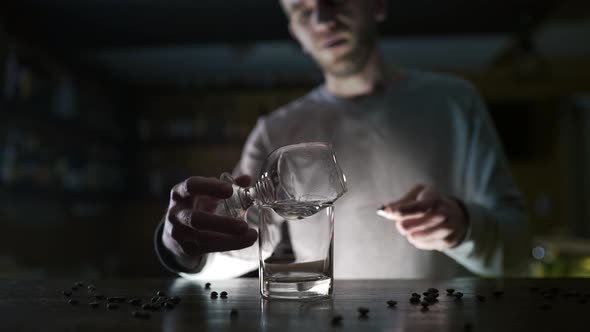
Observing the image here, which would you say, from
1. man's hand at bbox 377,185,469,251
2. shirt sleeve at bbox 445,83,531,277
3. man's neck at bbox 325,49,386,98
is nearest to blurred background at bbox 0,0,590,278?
shirt sleeve at bbox 445,83,531,277

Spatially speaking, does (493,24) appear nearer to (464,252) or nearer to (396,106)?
(396,106)

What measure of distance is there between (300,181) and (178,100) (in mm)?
4917

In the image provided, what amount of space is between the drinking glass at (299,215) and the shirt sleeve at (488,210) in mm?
521

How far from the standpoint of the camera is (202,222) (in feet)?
2.39

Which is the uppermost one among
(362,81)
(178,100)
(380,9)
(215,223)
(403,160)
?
(178,100)

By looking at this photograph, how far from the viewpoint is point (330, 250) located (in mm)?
709

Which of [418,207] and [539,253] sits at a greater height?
[418,207]

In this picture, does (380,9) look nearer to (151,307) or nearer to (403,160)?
(403,160)

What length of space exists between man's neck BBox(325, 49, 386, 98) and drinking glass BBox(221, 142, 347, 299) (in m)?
0.89

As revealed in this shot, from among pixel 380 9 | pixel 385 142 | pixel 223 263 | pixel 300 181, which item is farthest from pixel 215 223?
pixel 380 9

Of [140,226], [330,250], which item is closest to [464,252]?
[330,250]

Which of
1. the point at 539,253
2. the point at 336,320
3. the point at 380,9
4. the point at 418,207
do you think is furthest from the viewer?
the point at 539,253

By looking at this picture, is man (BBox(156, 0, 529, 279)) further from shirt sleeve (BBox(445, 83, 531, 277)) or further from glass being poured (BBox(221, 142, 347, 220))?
glass being poured (BBox(221, 142, 347, 220))

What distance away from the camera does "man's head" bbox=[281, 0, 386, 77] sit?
150cm
